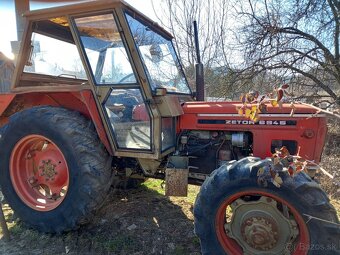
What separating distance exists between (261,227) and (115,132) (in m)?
1.66

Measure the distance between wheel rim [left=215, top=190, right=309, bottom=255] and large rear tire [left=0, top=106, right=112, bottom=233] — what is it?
1.29 meters

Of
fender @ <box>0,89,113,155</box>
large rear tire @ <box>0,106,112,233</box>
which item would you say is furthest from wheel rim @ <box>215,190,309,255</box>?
fender @ <box>0,89,113,155</box>

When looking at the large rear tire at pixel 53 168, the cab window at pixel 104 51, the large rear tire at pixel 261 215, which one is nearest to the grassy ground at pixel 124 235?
the large rear tire at pixel 53 168

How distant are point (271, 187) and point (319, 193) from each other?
34 centimetres

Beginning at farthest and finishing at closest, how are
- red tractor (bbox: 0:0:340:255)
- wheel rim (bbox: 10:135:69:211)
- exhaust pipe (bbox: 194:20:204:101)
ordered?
exhaust pipe (bbox: 194:20:204:101) → wheel rim (bbox: 10:135:69:211) → red tractor (bbox: 0:0:340:255)

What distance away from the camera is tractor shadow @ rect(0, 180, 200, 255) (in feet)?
10.0

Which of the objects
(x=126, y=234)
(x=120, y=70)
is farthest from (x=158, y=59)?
(x=126, y=234)

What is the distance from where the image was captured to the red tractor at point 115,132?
2863 mm

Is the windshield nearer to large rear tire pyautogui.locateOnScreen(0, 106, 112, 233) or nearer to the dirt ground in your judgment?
large rear tire pyautogui.locateOnScreen(0, 106, 112, 233)

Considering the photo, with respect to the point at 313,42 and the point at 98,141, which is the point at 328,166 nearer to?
the point at 313,42

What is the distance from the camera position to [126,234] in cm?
328

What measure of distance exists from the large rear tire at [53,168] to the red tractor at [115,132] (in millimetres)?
11

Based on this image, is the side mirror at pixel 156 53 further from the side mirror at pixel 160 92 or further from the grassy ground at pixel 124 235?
the grassy ground at pixel 124 235

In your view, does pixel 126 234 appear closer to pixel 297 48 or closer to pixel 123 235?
pixel 123 235
